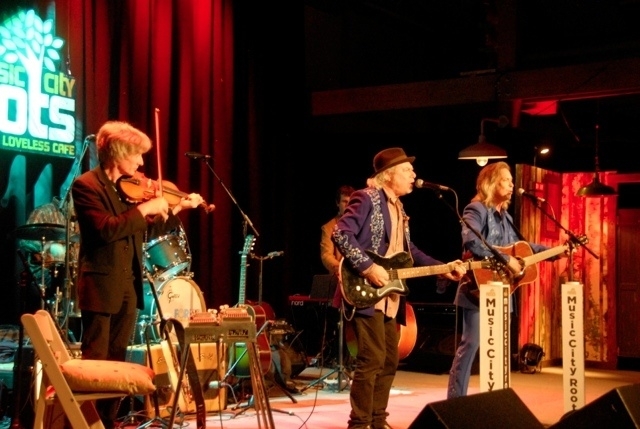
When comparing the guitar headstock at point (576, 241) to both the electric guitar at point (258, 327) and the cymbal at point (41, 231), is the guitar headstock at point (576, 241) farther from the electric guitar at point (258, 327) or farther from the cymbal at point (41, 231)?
the cymbal at point (41, 231)

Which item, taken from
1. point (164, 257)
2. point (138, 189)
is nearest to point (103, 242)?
point (138, 189)

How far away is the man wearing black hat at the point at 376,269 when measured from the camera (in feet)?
17.5

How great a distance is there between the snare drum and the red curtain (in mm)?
1540

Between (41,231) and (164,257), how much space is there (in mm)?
1011

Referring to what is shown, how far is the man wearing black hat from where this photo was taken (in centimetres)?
534

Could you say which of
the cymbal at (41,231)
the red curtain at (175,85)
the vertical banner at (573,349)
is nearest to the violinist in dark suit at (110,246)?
the cymbal at (41,231)

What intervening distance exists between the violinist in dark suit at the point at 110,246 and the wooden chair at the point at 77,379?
18.7 inches

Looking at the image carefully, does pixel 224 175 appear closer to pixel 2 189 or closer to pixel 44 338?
pixel 2 189

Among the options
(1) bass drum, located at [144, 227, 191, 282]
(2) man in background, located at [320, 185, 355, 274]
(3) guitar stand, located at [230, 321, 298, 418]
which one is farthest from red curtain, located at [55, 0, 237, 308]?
(3) guitar stand, located at [230, 321, 298, 418]

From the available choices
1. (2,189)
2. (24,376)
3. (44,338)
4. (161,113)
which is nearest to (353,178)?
(161,113)

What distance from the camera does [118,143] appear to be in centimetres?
482

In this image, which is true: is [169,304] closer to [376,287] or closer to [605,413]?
[376,287]

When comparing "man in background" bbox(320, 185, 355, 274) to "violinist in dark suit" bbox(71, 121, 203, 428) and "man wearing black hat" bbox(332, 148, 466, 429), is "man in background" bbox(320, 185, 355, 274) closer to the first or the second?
"man wearing black hat" bbox(332, 148, 466, 429)

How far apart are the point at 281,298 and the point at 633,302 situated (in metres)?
4.60
